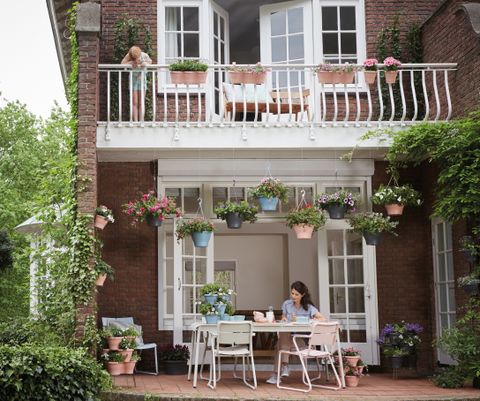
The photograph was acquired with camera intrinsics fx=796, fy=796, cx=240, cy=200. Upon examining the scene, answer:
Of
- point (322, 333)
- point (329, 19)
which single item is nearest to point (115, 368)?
point (322, 333)

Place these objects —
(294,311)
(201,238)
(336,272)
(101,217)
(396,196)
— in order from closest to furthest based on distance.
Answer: (101,217)
(294,311)
(201,238)
(396,196)
(336,272)

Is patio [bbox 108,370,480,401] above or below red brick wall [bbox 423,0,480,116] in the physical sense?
below

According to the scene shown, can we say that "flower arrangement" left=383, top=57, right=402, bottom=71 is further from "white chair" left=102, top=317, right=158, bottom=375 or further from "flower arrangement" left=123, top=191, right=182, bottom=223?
"white chair" left=102, top=317, right=158, bottom=375

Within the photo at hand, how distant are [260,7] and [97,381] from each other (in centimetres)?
679

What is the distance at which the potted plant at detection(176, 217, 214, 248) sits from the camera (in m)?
10.3

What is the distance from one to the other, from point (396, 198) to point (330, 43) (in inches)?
115

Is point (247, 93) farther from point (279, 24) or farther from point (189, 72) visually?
point (189, 72)

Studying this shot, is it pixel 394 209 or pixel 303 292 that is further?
pixel 394 209

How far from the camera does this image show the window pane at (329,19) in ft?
40.0

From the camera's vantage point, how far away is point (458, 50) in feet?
34.5

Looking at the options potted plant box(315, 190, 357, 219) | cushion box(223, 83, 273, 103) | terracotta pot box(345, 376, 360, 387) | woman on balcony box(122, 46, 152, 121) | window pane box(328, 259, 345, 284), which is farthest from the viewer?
window pane box(328, 259, 345, 284)

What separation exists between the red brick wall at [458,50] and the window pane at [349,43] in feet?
3.77

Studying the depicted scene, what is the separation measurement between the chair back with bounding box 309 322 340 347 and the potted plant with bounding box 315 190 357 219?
187 centimetres

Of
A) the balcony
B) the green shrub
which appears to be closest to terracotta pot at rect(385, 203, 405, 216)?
the balcony
